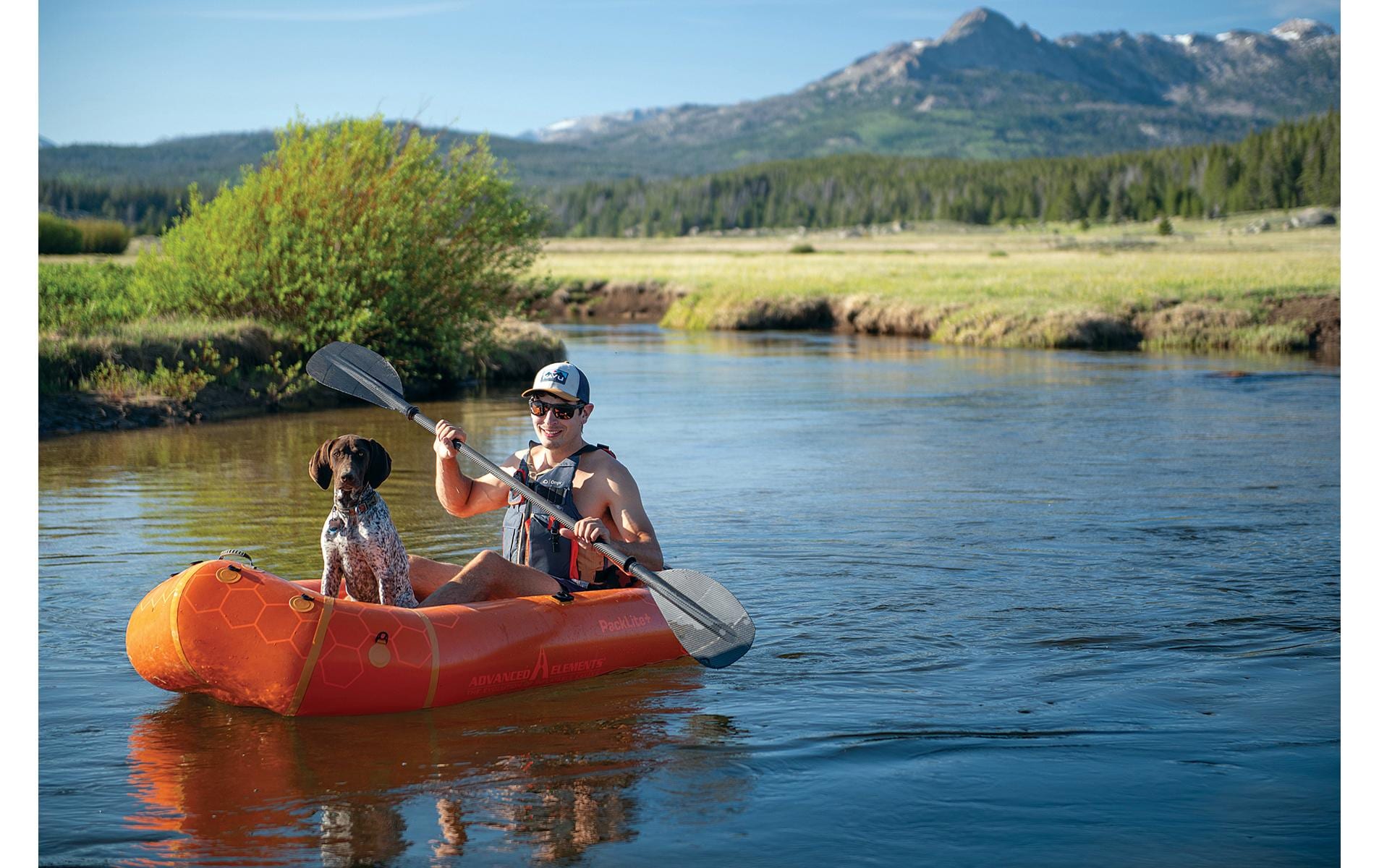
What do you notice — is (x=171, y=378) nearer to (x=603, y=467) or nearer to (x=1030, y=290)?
(x=603, y=467)

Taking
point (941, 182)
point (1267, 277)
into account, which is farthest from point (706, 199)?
point (1267, 277)

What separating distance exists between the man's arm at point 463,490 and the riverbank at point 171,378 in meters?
11.0

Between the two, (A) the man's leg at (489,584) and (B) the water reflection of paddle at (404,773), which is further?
(A) the man's leg at (489,584)

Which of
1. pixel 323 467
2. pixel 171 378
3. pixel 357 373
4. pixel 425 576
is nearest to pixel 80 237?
pixel 171 378

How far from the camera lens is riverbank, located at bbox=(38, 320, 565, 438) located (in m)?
17.0

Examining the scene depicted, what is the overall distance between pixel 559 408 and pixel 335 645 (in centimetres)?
157

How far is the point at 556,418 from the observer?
692cm

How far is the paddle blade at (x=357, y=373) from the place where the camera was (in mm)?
8094

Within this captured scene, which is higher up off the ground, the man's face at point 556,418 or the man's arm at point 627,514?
the man's face at point 556,418

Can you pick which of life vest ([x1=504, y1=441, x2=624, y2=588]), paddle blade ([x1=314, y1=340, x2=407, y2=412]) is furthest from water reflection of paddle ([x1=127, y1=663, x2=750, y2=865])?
paddle blade ([x1=314, y1=340, x2=407, y2=412])

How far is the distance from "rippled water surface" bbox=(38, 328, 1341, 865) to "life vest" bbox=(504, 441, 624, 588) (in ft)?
2.07

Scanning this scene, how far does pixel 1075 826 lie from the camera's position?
17.8 ft

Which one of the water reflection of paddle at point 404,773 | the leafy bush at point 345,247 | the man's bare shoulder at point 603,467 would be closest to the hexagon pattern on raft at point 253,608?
the water reflection of paddle at point 404,773

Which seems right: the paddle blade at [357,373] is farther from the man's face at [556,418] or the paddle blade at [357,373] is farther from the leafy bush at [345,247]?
the leafy bush at [345,247]
